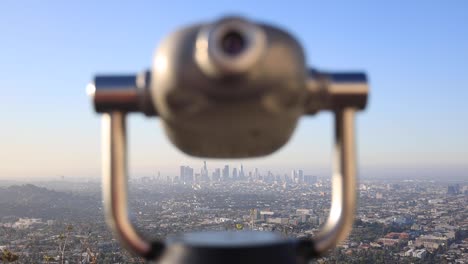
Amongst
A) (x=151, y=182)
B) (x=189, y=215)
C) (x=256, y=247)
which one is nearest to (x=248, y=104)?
(x=256, y=247)

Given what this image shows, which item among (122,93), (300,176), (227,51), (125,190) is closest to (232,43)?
(227,51)

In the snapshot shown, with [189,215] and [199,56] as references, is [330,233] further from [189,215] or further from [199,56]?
[189,215]

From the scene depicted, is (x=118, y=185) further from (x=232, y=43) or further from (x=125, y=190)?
(x=232, y=43)

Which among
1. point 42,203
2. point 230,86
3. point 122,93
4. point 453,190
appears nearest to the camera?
point 230,86

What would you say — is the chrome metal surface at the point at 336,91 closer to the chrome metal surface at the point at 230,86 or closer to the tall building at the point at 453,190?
the chrome metal surface at the point at 230,86

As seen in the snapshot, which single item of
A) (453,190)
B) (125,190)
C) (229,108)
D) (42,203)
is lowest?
(453,190)

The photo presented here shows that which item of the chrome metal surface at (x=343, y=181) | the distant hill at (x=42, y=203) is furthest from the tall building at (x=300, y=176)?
the chrome metal surface at (x=343, y=181)

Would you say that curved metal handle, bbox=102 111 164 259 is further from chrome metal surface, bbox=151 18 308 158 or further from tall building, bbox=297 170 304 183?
tall building, bbox=297 170 304 183

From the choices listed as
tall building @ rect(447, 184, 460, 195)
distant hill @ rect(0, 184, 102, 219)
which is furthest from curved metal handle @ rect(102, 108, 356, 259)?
tall building @ rect(447, 184, 460, 195)
